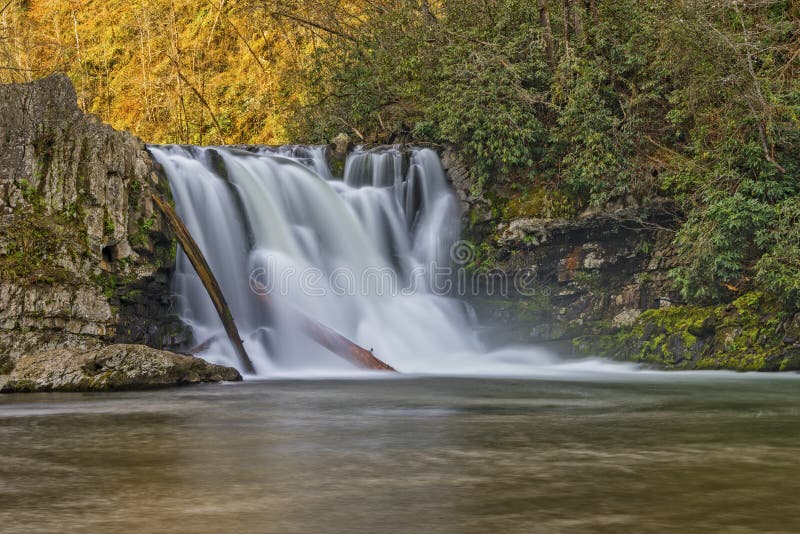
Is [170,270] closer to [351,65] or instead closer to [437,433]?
[437,433]

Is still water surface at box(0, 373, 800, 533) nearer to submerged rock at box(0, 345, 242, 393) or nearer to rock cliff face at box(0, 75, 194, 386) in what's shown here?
submerged rock at box(0, 345, 242, 393)

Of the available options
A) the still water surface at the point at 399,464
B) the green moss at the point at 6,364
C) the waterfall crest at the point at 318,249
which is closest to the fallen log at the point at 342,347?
the waterfall crest at the point at 318,249

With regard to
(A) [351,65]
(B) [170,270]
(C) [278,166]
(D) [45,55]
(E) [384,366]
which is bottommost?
(E) [384,366]

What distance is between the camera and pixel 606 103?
19.9 metres

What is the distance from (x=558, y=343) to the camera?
62.5 ft

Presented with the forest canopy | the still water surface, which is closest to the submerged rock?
the still water surface

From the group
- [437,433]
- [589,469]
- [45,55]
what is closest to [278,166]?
[437,433]

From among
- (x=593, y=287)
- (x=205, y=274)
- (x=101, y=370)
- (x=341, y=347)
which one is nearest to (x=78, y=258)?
(x=205, y=274)

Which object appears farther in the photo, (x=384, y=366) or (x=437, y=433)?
(x=384, y=366)

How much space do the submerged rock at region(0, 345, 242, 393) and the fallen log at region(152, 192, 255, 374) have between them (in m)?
2.06

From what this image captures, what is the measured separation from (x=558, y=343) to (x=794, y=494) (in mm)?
14374

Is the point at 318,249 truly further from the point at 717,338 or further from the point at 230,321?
the point at 717,338

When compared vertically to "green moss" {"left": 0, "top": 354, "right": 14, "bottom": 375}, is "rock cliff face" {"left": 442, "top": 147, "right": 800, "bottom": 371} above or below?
above

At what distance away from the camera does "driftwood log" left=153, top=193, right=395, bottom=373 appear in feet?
49.4
